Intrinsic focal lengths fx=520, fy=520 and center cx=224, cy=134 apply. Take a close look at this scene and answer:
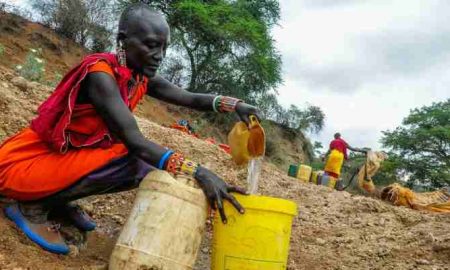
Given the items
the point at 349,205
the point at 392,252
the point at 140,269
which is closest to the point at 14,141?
the point at 140,269

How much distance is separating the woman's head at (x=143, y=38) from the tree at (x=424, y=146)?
1616cm

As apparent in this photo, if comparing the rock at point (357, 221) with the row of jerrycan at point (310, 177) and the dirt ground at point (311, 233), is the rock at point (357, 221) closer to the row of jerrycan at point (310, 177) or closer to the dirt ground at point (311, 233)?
the dirt ground at point (311, 233)

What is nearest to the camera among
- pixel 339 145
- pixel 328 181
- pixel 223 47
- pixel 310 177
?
pixel 328 181

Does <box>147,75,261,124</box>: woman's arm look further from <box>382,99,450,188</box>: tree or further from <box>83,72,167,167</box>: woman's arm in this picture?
<box>382,99,450,188</box>: tree

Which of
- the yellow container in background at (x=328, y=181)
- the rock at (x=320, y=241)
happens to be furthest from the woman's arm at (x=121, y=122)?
the yellow container in background at (x=328, y=181)

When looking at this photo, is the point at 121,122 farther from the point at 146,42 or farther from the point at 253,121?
the point at 253,121

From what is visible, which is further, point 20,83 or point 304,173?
point 304,173

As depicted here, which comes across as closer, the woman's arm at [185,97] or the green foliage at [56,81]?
the woman's arm at [185,97]

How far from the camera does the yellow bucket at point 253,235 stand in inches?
82.5

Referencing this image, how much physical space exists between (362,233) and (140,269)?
2.56m

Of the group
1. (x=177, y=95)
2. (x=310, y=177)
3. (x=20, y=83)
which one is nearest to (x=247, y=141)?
(x=177, y=95)

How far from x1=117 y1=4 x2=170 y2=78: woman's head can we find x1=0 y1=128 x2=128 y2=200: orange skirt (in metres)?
0.38

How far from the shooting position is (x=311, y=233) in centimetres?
405

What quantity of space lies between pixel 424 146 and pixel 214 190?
702 inches
